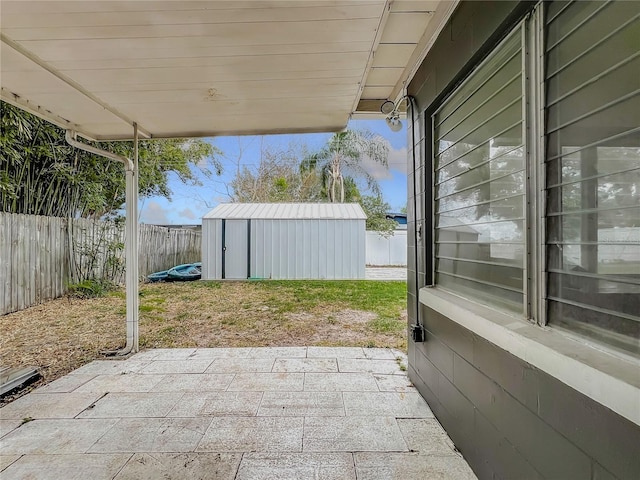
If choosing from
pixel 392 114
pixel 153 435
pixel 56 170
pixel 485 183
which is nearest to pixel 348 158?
pixel 56 170

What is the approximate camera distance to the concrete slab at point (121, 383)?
242 centimetres

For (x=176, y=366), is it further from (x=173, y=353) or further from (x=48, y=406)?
(x=48, y=406)

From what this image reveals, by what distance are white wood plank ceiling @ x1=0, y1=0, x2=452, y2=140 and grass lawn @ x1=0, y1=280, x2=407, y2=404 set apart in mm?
2254

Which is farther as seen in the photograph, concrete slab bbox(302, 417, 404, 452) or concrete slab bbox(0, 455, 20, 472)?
concrete slab bbox(302, 417, 404, 452)

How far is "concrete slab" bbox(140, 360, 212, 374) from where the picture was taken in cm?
276

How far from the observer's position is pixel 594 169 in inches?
36.8

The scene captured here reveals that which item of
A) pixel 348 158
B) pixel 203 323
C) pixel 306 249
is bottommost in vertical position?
pixel 203 323

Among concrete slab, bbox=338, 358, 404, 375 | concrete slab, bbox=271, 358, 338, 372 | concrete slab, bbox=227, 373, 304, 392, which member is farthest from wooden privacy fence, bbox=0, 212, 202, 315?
concrete slab, bbox=338, 358, 404, 375

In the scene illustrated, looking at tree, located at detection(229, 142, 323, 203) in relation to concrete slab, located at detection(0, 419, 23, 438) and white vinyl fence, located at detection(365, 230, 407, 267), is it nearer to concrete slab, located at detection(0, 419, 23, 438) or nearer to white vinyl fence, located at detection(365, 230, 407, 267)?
white vinyl fence, located at detection(365, 230, 407, 267)

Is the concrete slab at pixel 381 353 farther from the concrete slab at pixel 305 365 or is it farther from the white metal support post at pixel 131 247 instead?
the white metal support post at pixel 131 247

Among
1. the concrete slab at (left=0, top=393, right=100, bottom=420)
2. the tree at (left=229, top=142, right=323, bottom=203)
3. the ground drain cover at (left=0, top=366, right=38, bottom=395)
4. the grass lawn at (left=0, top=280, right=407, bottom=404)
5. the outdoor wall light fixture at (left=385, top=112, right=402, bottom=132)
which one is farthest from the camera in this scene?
Answer: the tree at (left=229, top=142, right=323, bottom=203)

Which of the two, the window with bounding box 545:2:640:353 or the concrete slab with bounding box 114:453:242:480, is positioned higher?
the window with bounding box 545:2:640:353

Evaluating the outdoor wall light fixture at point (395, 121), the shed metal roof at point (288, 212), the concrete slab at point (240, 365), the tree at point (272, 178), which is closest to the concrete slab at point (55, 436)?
the concrete slab at point (240, 365)

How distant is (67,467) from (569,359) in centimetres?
217
